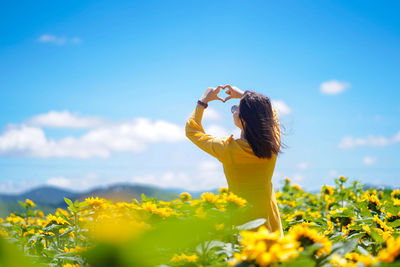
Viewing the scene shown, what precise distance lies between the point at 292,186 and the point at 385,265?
550 centimetres

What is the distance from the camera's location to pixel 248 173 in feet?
8.25

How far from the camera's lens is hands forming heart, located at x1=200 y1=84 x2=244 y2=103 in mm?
2879

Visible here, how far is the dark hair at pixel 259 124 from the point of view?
2.45 meters

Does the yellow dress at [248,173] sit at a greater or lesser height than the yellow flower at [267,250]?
greater

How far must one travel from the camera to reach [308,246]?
1.35 meters

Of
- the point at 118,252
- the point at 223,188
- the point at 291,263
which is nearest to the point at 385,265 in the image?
the point at 291,263

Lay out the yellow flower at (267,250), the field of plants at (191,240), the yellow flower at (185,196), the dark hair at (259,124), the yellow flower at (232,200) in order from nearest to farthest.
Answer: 1. the field of plants at (191,240)
2. the yellow flower at (267,250)
3. the yellow flower at (232,200)
4. the dark hair at (259,124)
5. the yellow flower at (185,196)

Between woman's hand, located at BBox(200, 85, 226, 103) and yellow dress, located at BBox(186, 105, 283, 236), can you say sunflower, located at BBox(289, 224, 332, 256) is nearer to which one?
yellow dress, located at BBox(186, 105, 283, 236)

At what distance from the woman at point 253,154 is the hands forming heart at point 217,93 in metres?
0.31

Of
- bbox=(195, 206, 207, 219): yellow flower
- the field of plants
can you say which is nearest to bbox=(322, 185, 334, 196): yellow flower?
the field of plants

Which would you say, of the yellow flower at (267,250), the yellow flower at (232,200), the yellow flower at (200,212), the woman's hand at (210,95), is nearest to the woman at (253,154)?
the woman's hand at (210,95)

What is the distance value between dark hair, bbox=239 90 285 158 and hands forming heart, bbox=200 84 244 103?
286 mm

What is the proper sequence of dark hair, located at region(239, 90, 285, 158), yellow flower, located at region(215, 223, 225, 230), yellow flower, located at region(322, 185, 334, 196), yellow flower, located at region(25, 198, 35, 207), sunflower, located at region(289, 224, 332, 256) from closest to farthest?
1. sunflower, located at region(289, 224, 332, 256)
2. yellow flower, located at region(215, 223, 225, 230)
3. dark hair, located at region(239, 90, 285, 158)
4. yellow flower, located at region(25, 198, 35, 207)
5. yellow flower, located at region(322, 185, 334, 196)

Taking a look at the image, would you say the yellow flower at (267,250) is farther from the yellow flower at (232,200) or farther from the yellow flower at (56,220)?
the yellow flower at (56,220)
